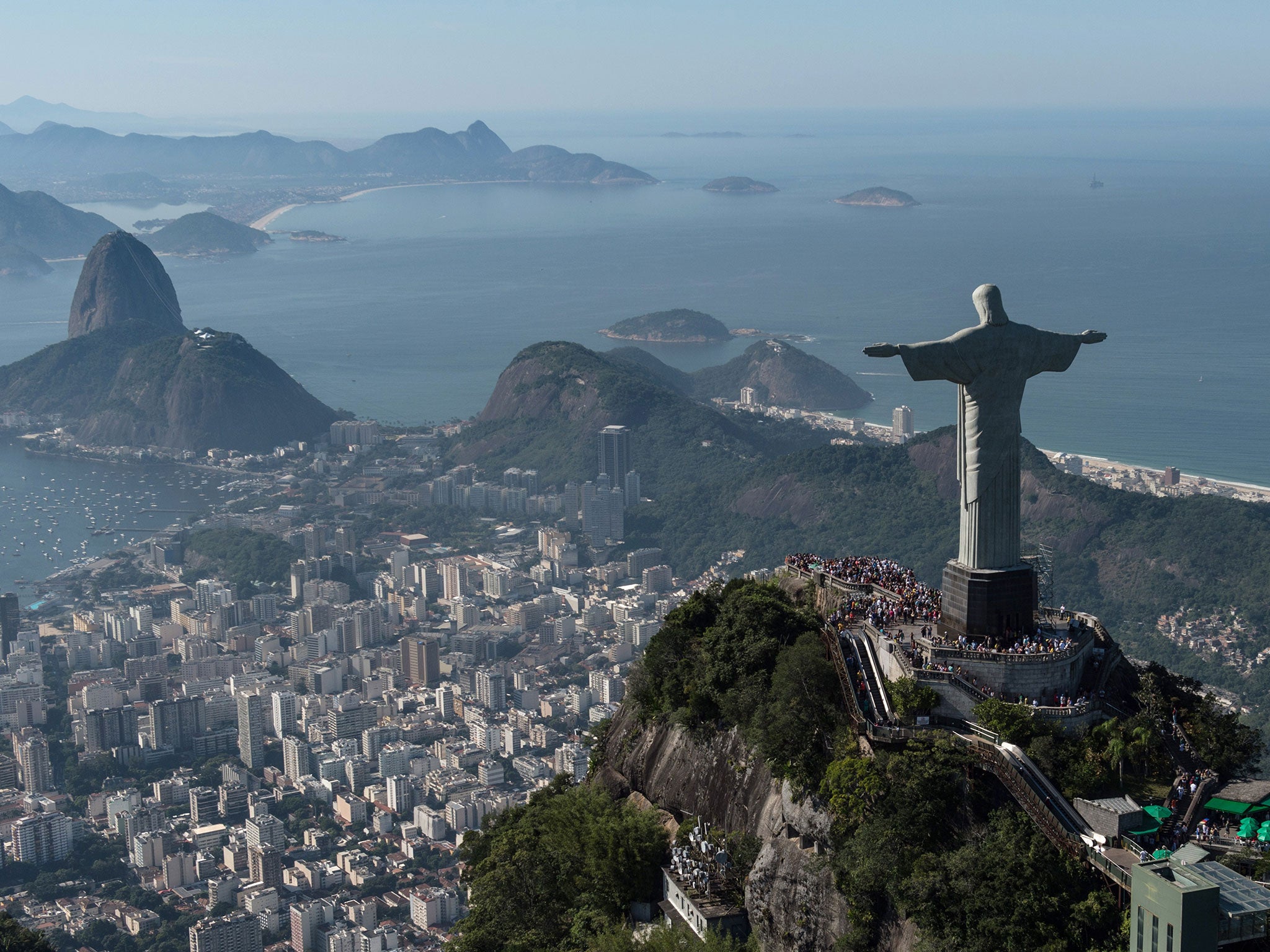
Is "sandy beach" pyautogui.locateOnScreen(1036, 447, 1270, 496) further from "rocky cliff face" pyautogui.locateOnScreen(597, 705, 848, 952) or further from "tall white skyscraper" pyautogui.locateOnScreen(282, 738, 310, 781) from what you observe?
"rocky cliff face" pyautogui.locateOnScreen(597, 705, 848, 952)

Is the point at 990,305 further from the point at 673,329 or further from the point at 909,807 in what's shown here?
the point at 673,329

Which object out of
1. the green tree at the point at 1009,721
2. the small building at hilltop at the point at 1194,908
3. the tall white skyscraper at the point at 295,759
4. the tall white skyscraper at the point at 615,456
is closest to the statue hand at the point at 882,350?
the green tree at the point at 1009,721

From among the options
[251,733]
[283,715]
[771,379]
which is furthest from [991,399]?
[771,379]

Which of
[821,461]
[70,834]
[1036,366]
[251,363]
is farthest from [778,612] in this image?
[251,363]

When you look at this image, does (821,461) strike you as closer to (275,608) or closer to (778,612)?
(275,608)

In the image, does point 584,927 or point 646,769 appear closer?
point 584,927

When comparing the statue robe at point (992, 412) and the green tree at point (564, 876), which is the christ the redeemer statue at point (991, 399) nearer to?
the statue robe at point (992, 412)
